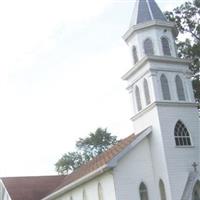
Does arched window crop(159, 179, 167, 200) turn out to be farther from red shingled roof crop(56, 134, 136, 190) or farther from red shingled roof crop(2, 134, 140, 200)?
red shingled roof crop(2, 134, 140, 200)

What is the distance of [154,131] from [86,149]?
39699 mm

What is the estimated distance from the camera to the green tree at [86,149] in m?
61.8

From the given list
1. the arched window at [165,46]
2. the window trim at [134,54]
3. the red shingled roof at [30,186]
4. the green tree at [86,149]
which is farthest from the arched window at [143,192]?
the green tree at [86,149]

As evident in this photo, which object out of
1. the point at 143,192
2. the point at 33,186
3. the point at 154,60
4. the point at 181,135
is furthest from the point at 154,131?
the point at 33,186

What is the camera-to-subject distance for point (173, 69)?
26047 millimetres

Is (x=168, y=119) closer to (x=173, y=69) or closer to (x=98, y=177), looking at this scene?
(x=173, y=69)

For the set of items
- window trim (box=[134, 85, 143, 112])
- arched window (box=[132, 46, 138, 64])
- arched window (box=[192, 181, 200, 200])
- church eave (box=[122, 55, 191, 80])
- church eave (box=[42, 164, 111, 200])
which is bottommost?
arched window (box=[192, 181, 200, 200])

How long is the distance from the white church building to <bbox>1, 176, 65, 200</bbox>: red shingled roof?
918 cm

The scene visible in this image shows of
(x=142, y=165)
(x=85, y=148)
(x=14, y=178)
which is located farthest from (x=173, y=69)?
(x=85, y=148)

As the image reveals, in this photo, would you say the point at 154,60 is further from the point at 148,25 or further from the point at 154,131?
the point at 154,131

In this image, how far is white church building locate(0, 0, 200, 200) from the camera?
23.6 m

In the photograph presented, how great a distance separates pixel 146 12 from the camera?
2781 centimetres

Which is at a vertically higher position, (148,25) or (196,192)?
(148,25)

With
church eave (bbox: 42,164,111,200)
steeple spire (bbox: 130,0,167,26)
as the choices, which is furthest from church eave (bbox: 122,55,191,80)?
church eave (bbox: 42,164,111,200)
